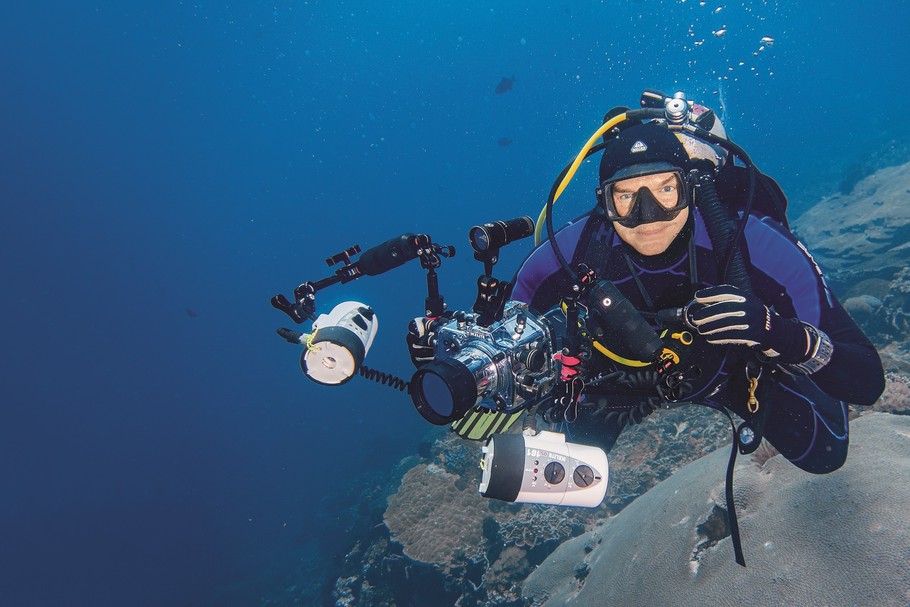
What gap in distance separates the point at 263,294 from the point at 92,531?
182 feet

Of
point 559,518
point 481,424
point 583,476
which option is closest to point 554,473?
point 583,476

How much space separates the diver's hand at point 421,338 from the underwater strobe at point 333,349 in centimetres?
30

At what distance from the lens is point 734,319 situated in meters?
1.90

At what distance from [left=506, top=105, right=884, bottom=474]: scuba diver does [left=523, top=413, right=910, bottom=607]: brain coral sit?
281mm

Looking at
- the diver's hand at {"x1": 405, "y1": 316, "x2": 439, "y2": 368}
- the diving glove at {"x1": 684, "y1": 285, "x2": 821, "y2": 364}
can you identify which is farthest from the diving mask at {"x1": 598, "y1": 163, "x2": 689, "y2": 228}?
the diver's hand at {"x1": 405, "y1": 316, "x2": 439, "y2": 368}

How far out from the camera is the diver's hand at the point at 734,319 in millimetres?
1902

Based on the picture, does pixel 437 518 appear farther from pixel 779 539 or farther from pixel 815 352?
pixel 815 352

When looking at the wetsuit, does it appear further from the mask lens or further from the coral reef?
the coral reef

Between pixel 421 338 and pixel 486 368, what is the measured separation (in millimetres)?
865

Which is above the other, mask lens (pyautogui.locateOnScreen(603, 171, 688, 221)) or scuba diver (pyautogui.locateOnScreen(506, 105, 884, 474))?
mask lens (pyautogui.locateOnScreen(603, 171, 688, 221))

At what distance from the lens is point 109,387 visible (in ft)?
151

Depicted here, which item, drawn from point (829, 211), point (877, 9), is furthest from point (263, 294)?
point (877, 9)

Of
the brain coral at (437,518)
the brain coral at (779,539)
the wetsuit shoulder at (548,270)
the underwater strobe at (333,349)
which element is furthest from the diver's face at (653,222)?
the brain coral at (437,518)

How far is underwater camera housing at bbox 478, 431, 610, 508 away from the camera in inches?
84.7
